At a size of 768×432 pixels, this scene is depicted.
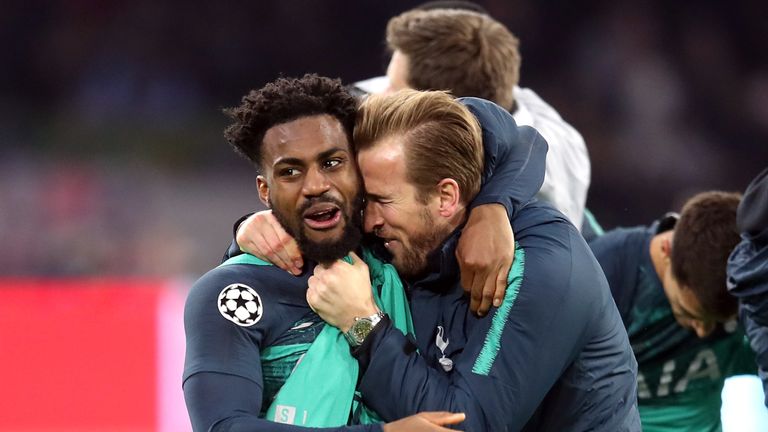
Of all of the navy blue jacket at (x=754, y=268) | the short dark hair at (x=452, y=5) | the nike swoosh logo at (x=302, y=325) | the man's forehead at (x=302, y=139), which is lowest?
the navy blue jacket at (x=754, y=268)

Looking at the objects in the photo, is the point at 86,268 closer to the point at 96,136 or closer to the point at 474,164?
the point at 96,136

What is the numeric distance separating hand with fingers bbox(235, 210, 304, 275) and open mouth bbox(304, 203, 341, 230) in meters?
0.09

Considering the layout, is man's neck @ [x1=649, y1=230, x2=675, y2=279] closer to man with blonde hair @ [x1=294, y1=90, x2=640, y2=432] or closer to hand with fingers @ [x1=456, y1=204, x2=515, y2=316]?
man with blonde hair @ [x1=294, y1=90, x2=640, y2=432]

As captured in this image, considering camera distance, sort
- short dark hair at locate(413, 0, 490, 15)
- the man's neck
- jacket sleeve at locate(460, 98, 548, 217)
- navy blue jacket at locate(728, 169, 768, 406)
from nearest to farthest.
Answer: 1. jacket sleeve at locate(460, 98, 548, 217)
2. navy blue jacket at locate(728, 169, 768, 406)
3. the man's neck
4. short dark hair at locate(413, 0, 490, 15)

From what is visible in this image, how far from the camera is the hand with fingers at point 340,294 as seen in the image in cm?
268

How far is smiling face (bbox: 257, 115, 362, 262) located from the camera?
9.08 feet

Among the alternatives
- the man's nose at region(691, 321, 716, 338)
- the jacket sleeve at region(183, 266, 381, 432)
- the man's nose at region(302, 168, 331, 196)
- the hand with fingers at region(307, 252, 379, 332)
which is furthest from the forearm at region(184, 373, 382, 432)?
the man's nose at region(691, 321, 716, 338)

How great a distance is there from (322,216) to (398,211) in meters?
0.21

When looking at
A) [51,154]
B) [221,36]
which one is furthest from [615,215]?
[51,154]

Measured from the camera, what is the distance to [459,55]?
402 centimetres

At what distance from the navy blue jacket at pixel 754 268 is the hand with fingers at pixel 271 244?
1.39 m

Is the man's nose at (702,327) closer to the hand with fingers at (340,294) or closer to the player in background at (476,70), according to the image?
the player in background at (476,70)

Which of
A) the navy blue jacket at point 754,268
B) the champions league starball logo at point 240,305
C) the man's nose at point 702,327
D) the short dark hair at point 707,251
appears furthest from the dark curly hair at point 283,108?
the man's nose at point 702,327

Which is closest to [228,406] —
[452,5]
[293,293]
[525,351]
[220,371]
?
[220,371]
